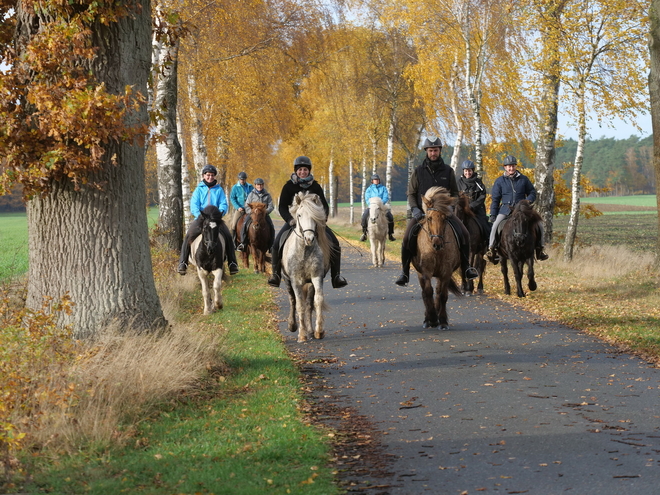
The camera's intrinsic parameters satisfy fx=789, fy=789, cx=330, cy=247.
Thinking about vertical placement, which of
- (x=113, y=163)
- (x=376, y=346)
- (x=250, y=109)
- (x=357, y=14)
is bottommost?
(x=376, y=346)

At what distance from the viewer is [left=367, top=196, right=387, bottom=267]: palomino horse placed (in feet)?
73.2

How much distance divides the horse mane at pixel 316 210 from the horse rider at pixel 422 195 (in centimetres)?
152

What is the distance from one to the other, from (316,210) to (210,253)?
351 cm

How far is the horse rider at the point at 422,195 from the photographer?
40.9ft

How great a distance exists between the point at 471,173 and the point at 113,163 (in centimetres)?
1068

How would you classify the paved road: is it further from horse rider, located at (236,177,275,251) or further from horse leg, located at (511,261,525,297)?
horse rider, located at (236,177,275,251)

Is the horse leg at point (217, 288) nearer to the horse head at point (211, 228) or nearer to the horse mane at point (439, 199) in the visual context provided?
Result: the horse head at point (211, 228)

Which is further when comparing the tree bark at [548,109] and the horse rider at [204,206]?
the tree bark at [548,109]

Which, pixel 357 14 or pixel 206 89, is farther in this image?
pixel 357 14

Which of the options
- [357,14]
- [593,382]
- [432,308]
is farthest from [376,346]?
[357,14]

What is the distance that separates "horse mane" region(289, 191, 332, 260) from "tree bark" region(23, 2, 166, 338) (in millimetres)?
2661

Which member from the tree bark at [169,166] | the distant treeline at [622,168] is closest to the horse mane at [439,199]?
the tree bark at [169,166]

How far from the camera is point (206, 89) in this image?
29.8m

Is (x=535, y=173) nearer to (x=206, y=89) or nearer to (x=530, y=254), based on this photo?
(x=530, y=254)
